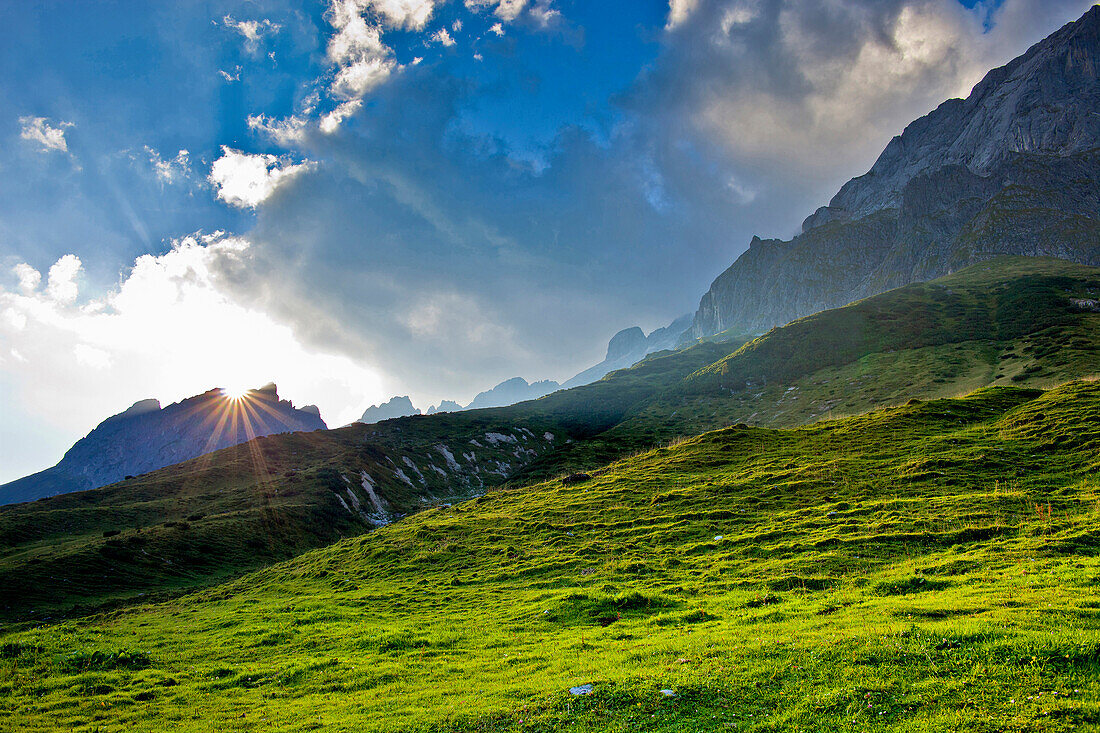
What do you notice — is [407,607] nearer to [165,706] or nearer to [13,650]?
[165,706]

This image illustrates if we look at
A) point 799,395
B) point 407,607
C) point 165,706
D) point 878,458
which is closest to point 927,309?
point 799,395

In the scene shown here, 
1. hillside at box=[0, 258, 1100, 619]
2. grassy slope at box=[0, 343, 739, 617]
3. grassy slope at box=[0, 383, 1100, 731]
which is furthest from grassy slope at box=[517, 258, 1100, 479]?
grassy slope at box=[0, 383, 1100, 731]

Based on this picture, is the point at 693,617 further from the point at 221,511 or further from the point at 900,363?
the point at 900,363

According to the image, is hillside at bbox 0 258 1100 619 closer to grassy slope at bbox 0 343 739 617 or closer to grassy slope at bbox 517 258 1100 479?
grassy slope at bbox 0 343 739 617

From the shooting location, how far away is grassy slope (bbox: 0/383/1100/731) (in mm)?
12938

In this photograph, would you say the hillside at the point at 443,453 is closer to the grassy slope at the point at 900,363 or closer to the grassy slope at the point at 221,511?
the grassy slope at the point at 221,511

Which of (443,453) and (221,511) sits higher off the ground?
(443,453)

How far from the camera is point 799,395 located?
145625 millimetres

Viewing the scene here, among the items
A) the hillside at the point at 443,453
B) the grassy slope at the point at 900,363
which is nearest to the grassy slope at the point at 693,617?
the hillside at the point at 443,453

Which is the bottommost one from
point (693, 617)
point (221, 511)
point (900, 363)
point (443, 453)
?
point (693, 617)

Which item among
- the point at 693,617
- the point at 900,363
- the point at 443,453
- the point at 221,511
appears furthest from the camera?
the point at 900,363

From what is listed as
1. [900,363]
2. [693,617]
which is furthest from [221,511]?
[900,363]

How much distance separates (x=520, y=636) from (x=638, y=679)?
993cm

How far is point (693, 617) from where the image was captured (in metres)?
22.7
